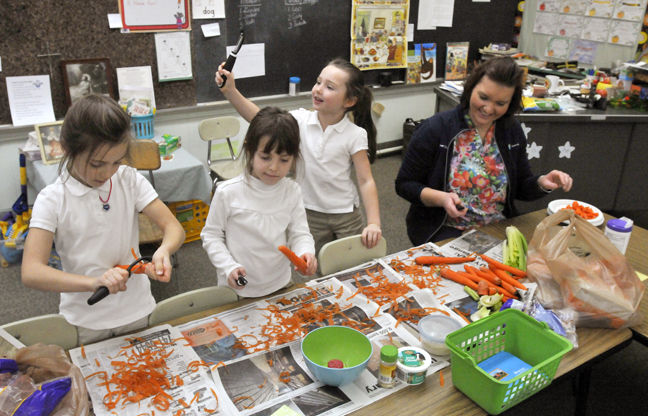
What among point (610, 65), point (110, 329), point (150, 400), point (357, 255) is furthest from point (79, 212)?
point (610, 65)

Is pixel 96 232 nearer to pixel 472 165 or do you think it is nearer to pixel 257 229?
pixel 257 229

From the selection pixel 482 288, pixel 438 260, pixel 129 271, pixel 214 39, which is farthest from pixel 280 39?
pixel 129 271

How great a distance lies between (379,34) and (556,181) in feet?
9.47

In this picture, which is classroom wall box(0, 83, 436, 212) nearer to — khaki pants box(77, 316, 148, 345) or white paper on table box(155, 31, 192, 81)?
white paper on table box(155, 31, 192, 81)

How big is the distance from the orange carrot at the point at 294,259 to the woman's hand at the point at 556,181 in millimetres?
1085

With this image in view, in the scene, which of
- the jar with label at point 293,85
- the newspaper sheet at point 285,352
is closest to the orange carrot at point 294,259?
the newspaper sheet at point 285,352

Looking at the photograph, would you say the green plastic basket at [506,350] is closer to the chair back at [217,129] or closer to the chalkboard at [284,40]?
the chair back at [217,129]

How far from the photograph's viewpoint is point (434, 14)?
15.6 feet

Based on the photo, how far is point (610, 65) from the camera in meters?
4.65

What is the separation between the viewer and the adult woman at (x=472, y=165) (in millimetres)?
Result: 2023

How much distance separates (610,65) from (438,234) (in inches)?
140

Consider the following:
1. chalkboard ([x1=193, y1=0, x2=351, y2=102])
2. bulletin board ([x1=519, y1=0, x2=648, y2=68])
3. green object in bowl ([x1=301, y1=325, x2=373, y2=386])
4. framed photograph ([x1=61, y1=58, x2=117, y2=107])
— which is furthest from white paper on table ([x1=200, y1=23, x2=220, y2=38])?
bulletin board ([x1=519, y1=0, x2=648, y2=68])

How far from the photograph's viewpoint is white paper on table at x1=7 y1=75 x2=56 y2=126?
306cm

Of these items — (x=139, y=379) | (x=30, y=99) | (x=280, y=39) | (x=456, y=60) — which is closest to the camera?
(x=139, y=379)
